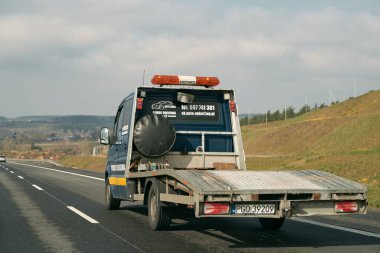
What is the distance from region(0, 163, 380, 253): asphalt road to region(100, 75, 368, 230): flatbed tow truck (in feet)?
1.67

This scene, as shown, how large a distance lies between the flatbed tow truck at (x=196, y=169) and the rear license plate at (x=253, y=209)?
0.01 metres

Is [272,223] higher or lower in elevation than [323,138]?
lower

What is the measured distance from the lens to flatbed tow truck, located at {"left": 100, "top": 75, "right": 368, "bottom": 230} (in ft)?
25.5

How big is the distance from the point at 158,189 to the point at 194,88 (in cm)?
309

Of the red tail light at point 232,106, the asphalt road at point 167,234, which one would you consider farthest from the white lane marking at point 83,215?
the red tail light at point 232,106

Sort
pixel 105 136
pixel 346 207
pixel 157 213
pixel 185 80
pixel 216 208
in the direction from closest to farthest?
1. pixel 216 208
2. pixel 346 207
3. pixel 157 213
4. pixel 185 80
5. pixel 105 136

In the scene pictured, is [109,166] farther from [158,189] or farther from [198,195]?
[198,195]

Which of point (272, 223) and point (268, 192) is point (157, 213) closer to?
point (272, 223)

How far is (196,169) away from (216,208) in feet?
9.37

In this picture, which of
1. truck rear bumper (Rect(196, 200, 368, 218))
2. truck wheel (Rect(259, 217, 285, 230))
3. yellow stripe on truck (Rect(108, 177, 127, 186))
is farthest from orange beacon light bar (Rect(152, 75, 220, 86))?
truck rear bumper (Rect(196, 200, 368, 218))

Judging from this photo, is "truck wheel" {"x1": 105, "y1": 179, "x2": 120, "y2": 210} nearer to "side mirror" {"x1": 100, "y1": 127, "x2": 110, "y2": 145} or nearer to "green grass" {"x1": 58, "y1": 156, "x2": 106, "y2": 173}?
"side mirror" {"x1": 100, "y1": 127, "x2": 110, "y2": 145}

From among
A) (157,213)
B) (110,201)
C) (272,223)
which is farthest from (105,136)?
(272,223)

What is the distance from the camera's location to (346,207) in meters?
8.10

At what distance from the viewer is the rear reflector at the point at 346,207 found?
8062mm
